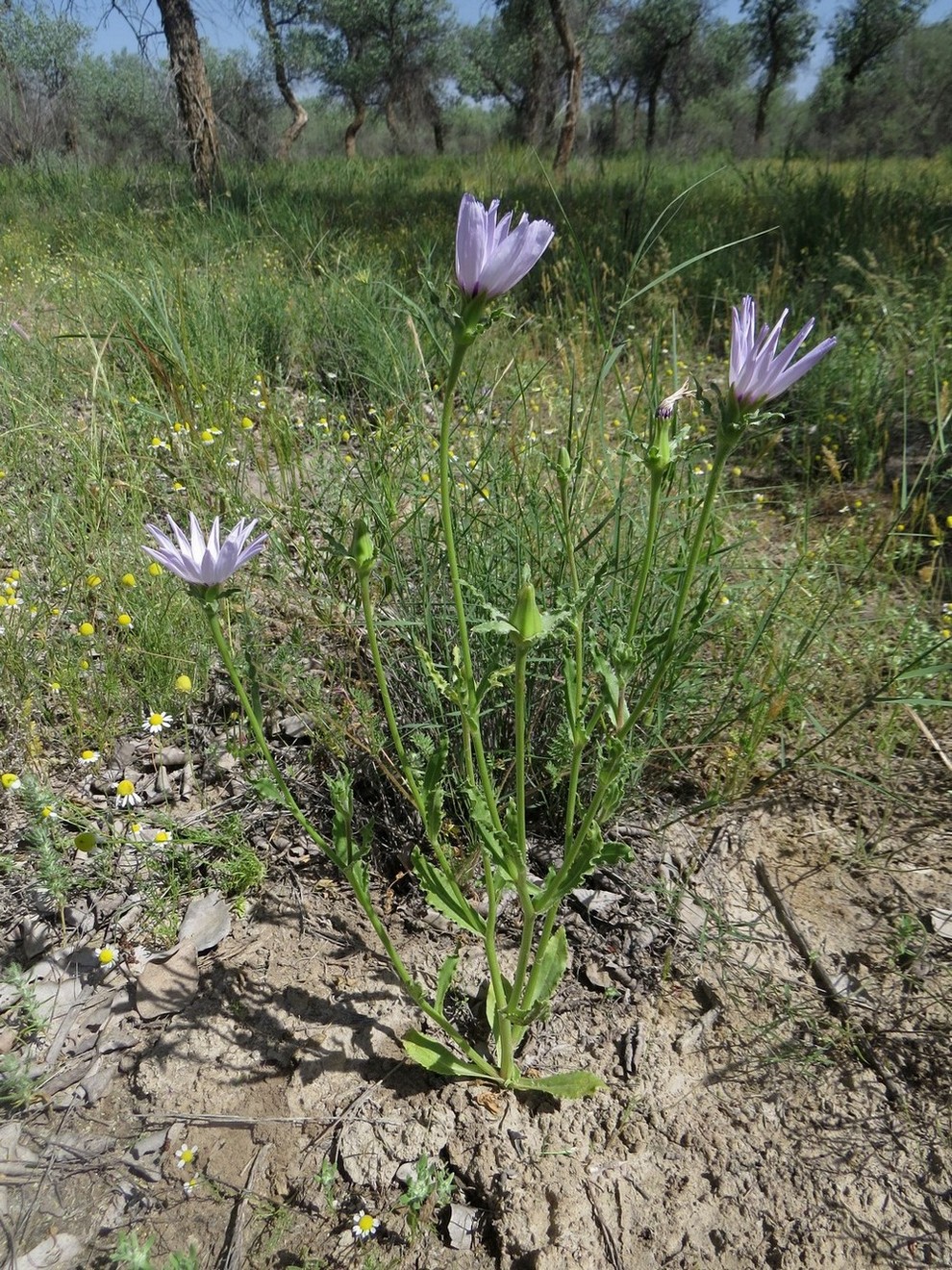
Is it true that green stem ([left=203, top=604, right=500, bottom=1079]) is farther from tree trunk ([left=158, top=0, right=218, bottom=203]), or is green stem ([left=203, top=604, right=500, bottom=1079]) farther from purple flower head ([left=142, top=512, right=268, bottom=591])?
tree trunk ([left=158, top=0, right=218, bottom=203])

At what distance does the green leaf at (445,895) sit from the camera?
1.30m

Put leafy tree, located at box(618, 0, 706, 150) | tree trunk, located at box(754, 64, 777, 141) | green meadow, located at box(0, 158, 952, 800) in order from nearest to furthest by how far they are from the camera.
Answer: green meadow, located at box(0, 158, 952, 800)
tree trunk, located at box(754, 64, 777, 141)
leafy tree, located at box(618, 0, 706, 150)

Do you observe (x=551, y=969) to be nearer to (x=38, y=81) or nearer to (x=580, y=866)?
(x=580, y=866)

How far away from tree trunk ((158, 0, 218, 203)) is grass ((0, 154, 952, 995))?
348cm

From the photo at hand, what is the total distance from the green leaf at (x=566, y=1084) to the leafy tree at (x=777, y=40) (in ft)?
79.7

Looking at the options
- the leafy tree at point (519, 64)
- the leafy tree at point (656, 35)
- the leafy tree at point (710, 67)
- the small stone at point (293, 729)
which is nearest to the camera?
the small stone at point (293, 729)

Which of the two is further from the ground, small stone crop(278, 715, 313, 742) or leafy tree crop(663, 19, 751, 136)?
leafy tree crop(663, 19, 751, 136)

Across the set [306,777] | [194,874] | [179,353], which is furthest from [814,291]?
[194,874]

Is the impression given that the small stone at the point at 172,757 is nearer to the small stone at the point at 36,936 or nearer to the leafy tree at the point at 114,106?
the small stone at the point at 36,936

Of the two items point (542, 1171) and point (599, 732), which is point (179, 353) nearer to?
point (599, 732)

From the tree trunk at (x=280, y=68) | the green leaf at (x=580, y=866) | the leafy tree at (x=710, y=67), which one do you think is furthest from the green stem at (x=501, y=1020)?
the leafy tree at (x=710, y=67)

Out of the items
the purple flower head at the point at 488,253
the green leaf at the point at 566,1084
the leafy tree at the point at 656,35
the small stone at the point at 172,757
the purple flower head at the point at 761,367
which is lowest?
the green leaf at the point at 566,1084

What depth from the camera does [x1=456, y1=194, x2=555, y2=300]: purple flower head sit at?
0.92m

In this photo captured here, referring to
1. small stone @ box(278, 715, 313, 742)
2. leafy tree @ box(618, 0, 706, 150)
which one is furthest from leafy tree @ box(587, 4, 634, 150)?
small stone @ box(278, 715, 313, 742)
